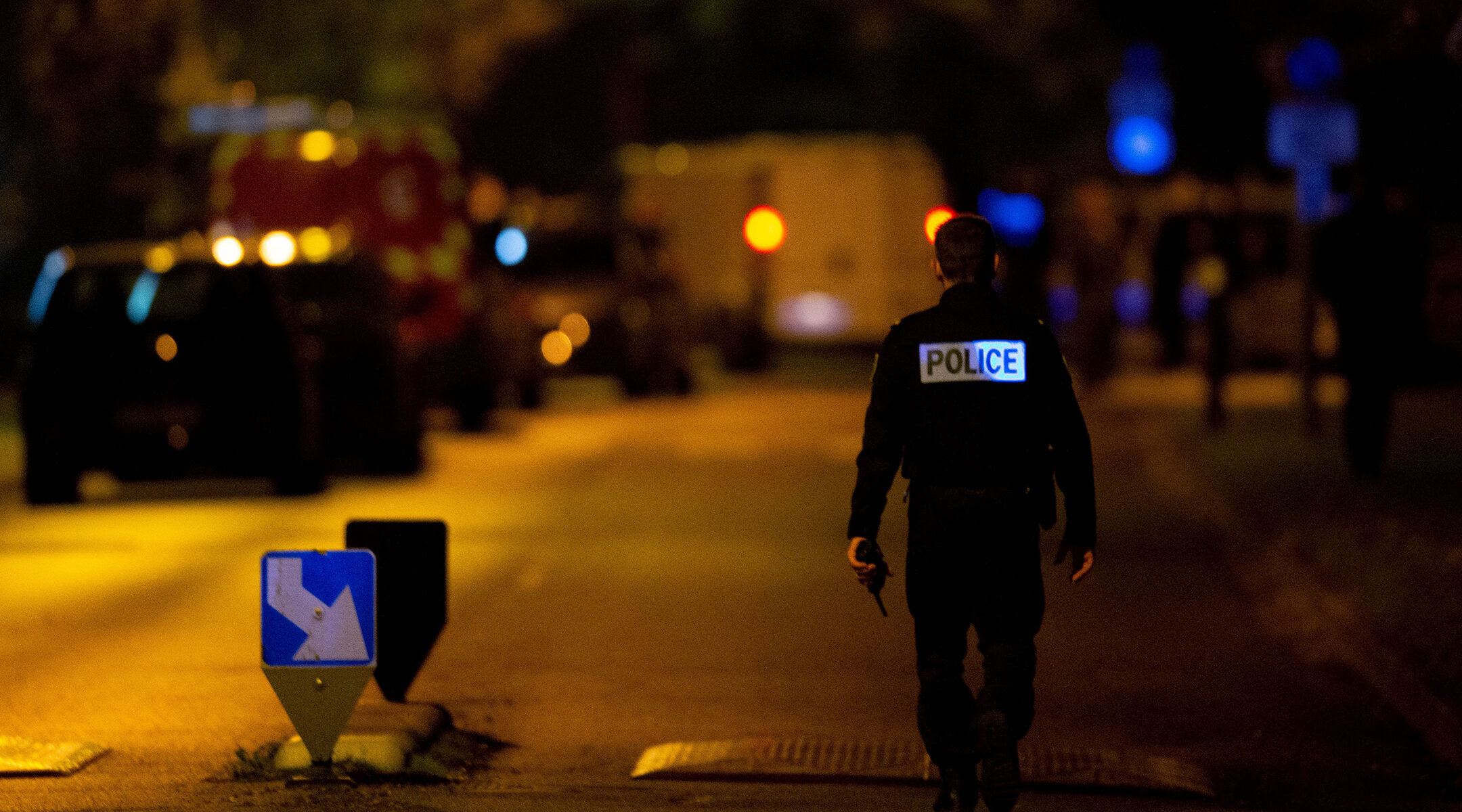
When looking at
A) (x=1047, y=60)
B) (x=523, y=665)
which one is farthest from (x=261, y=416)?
(x=1047, y=60)

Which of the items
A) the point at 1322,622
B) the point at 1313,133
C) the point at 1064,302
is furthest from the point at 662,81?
the point at 1322,622

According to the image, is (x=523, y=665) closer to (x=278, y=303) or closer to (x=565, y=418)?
Result: (x=278, y=303)

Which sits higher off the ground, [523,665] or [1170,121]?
[1170,121]

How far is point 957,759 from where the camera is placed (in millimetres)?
7020

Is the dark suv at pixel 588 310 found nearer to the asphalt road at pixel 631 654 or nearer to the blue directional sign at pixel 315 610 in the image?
the asphalt road at pixel 631 654

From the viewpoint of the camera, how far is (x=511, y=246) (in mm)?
26531

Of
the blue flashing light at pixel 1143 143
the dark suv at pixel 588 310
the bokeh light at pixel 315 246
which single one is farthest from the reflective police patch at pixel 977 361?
the dark suv at pixel 588 310

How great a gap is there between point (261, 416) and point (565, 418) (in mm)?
9037

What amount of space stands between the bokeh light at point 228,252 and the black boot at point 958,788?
35.7 feet

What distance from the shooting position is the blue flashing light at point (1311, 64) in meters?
19.0

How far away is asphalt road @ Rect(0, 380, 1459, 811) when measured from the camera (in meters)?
7.95

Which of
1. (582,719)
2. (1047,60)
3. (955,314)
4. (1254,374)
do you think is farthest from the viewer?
(1047,60)

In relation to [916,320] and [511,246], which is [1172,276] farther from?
[916,320]

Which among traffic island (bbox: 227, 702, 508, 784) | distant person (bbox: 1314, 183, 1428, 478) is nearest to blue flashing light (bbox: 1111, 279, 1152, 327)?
distant person (bbox: 1314, 183, 1428, 478)
